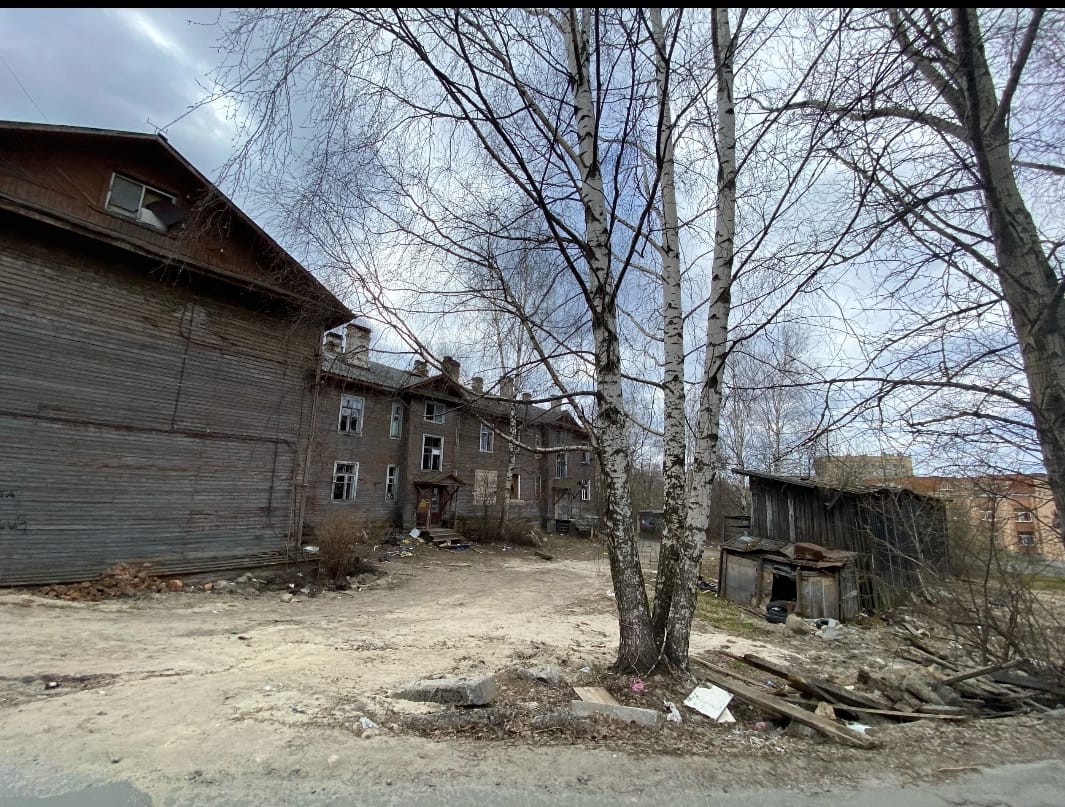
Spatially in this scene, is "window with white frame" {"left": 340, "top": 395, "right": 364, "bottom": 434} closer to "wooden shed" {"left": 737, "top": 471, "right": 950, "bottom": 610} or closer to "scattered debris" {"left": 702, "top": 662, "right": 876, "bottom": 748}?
"wooden shed" {"left": 737, "top": 471, "right": 950, "bottom": 610}

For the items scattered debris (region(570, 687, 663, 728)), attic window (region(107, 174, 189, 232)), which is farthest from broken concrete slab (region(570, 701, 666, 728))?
attic window (region(107, 174, 189, 232))

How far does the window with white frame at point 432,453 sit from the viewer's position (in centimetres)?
2536

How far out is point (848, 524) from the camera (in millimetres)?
14398

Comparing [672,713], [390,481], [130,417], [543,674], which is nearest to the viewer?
[672,713]

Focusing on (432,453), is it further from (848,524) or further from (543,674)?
(543,674)

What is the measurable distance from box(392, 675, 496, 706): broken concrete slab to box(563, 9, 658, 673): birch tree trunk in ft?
4.82

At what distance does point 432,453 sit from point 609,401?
69.8ft

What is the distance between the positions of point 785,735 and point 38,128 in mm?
15707

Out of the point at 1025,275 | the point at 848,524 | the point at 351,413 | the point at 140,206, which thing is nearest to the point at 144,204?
the point at 140,206

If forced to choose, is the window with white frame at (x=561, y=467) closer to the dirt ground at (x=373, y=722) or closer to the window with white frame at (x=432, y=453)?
the window with white frame at (x=432, y=453)

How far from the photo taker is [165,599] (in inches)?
423

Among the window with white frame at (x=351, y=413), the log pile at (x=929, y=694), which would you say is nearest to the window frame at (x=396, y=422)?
the window with white frame at (x=351, y=413)

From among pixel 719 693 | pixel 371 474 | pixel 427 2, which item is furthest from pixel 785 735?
pixel 371 474

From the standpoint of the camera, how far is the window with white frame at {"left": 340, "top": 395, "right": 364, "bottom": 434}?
22172mm
